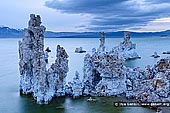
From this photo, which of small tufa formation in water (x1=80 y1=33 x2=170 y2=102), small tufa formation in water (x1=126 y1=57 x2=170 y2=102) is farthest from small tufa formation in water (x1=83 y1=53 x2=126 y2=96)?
small tufa formation in water (x1=126 y1=57 x2=170 y2=102)

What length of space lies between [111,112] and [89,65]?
15443 millimetres

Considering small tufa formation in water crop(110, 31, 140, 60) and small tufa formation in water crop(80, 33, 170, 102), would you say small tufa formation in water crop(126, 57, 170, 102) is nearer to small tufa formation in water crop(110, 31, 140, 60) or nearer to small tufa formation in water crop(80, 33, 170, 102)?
small tufa formation in water crop(80, 33, 170, 102)

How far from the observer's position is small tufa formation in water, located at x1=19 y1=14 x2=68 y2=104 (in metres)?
49.8

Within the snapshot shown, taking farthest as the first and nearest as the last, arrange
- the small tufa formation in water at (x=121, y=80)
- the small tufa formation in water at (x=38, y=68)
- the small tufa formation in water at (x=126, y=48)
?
the small tufa formation in water at (x=126, y=48) → the small tufa formation in water at (x=121, y=80) → the small tufa formation in water at (x=38, y=68)

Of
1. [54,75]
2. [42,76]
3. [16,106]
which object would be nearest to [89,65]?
[54,75]

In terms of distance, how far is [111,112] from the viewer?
45000 millimetres

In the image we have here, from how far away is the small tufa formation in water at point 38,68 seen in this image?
163ft

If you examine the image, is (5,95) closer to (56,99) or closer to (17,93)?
(17,93)

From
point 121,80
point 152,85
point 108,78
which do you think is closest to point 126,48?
point 121,80

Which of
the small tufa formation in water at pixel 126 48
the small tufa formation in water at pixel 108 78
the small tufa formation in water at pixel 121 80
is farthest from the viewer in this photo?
the small tufa formation in water at pixel 126 48

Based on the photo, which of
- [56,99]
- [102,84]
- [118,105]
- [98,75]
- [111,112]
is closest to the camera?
[111,112]

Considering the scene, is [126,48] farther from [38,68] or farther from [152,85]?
[38,68]

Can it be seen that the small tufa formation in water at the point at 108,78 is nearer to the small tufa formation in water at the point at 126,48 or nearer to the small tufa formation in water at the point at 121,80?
the small tufa formation in water at the point at 121,80

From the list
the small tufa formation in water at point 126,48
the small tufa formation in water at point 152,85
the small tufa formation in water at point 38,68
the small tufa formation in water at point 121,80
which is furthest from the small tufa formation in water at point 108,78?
the small tufa formation in water at point 126,48
